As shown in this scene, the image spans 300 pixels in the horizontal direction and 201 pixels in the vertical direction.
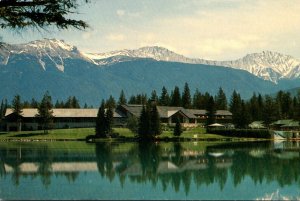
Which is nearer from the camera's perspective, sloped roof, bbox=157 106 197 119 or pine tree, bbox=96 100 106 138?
pine tree, bbox=96 100 106 138

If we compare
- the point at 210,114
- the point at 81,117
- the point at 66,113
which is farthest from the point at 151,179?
the point at 66,113

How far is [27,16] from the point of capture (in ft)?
43.9

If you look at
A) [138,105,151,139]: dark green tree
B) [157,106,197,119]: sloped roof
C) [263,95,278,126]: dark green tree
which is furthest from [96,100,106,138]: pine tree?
[263,95,278,126]: dark green tree

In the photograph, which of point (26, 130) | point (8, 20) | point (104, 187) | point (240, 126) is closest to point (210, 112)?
point (240, 126)

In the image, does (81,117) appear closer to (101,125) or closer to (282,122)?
(101,125)

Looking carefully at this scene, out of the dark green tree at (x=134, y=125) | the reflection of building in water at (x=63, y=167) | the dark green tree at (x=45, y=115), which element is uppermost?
the dark green tree at (x=45, y=115)

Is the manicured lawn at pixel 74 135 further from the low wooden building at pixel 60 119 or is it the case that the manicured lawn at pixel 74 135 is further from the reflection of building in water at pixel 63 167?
the reflection of building in water at pixel 63 167

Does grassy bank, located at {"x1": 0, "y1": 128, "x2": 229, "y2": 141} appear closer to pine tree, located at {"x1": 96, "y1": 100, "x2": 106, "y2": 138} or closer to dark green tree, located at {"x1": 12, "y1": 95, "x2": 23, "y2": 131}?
pine tree, located at {"x1": 96, "y1": 100, "x2": 106, "y2": 138}

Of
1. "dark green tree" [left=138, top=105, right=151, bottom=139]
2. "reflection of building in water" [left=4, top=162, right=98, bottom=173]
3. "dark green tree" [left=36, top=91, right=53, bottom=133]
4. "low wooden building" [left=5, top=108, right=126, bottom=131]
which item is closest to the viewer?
"reflection of building in water" [left=4, top=162, right=98, bottom=173]

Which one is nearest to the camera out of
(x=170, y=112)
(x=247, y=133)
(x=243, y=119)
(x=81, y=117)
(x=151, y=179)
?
(x=151, y=179)

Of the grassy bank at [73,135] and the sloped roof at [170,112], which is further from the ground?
the sloped roof at [170,112]

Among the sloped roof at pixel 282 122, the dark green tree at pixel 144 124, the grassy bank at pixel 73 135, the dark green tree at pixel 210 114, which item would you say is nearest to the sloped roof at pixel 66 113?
the grassy bank at pixel 73 135

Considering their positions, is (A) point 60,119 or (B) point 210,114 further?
(A) point 60,119

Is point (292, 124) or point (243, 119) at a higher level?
point (243, 119)
